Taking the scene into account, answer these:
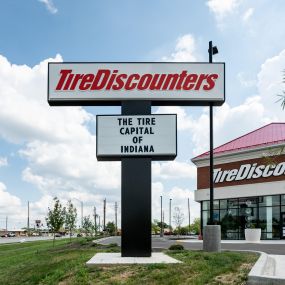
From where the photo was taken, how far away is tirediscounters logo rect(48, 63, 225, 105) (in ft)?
57.9

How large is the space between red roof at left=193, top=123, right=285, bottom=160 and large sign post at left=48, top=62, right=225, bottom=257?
901 inches

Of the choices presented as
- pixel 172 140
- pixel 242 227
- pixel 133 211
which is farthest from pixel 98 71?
pixel 242 227

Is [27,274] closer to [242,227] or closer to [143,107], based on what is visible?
[143,107]

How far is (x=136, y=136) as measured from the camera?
1731cm

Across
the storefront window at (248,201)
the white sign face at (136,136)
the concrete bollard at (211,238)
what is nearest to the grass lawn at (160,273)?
the concrete bollard at (211,238)

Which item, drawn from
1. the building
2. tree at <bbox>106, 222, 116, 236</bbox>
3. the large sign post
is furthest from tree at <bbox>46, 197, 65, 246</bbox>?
tree at <bbox>106, 222, 116, 236</bbox>

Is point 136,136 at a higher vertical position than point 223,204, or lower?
higher

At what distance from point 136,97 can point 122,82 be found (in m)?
0.75

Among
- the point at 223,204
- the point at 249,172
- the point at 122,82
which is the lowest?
the point at 223,204

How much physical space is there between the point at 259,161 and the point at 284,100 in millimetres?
32169

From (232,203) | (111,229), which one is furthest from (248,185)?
(111,229)

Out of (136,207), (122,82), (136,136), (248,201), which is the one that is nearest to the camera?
(136,207)

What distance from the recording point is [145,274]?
12047mm

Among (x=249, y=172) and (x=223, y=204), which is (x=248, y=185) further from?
(x=223, y=204)
